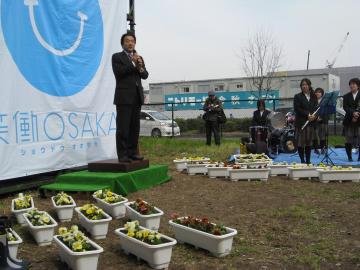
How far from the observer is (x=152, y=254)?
386 centimetres

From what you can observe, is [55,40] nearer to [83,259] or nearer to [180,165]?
[180,165]

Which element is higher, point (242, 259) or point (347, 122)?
point (347, 122)

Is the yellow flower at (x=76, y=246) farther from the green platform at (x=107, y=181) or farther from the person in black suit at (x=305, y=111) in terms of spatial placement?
the person in black suit at (x=305, y=111)

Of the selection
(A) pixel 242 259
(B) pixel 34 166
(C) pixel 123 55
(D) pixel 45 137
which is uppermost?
(C) pixel 123 55

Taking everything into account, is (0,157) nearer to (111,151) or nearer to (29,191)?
(29,191)

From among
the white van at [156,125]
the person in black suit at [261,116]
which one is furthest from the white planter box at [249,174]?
the white van at [156,125]

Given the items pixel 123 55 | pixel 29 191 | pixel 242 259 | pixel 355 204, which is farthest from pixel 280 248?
pixel 29 191

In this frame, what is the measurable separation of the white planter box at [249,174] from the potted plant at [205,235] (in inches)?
142

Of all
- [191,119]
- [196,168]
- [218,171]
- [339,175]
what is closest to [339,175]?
[339,175]

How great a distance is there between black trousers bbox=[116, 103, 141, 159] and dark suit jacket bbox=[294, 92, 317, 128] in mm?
3652

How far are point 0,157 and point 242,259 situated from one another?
4.25 m

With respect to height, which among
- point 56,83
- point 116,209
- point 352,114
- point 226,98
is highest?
point 226,98

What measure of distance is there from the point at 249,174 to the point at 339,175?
1520mm

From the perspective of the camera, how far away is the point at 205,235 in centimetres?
422
